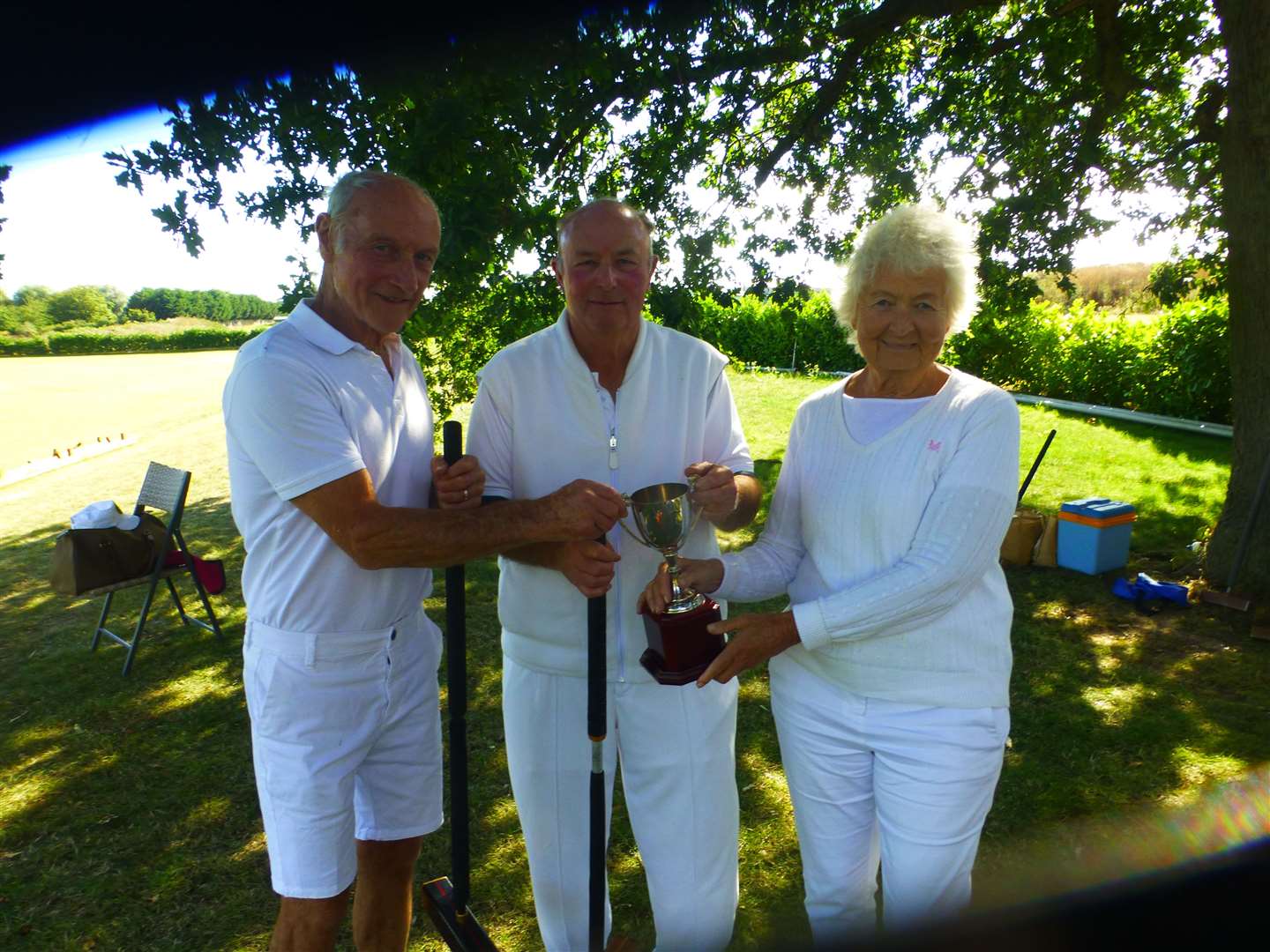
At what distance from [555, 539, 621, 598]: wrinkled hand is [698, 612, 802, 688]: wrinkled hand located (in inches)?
12.5

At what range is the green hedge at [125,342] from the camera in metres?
59.1

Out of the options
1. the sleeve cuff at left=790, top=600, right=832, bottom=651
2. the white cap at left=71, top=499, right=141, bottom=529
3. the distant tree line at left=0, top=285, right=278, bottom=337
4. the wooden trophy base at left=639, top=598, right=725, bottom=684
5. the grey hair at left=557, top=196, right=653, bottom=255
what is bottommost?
the distant tree line at left=0, top=285, right=278, bottom=337

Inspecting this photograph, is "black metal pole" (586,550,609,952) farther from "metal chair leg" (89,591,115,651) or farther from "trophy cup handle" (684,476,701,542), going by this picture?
"metal chair leg" (89,591,115,651)

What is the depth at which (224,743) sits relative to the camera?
4.68 meters

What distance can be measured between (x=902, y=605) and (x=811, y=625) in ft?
0.72

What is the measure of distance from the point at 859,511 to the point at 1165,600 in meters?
5.52

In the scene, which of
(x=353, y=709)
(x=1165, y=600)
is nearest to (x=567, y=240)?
(x=353, y=709)

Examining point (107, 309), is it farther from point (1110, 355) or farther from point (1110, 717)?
point (1110, 717)

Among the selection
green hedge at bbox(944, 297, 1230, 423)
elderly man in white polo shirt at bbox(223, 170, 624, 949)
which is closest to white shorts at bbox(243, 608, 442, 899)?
elderly man in white polo shirt at bbox(223, 170, 624, 949)

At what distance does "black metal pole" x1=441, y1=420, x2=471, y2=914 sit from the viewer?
2330 millimetres

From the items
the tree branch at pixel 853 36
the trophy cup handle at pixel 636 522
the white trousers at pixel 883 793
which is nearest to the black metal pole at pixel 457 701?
the trophy cup handle at pixel 636 522

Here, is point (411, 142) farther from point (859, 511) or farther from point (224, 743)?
point (224, 743)

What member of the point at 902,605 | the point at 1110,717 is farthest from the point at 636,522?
the point at 1110,717

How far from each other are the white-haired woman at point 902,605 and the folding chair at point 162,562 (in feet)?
15.9
